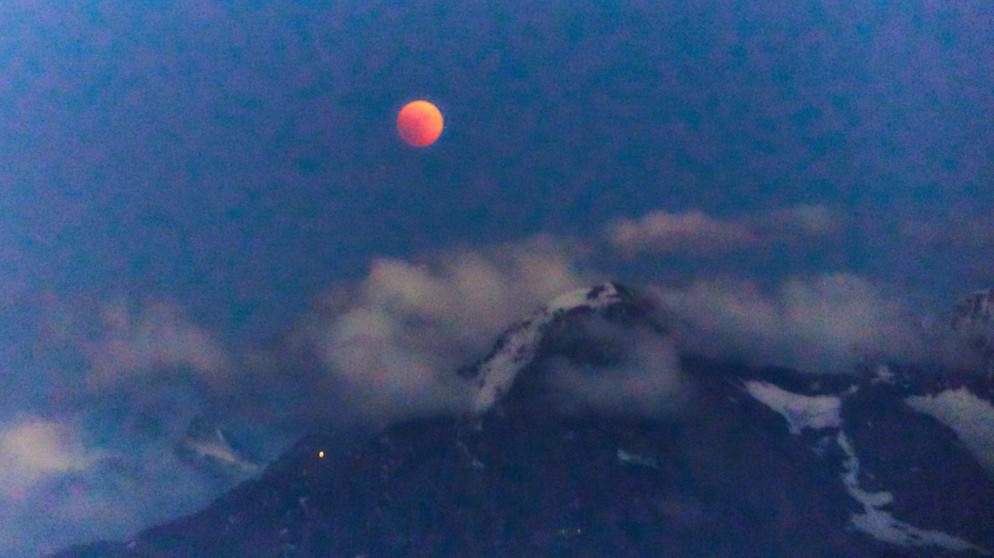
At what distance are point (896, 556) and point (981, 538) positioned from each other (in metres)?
86.7

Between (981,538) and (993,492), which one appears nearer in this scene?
(981,538)

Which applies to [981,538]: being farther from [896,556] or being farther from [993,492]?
[896,556]

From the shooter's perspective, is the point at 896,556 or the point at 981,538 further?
the point at 896,556

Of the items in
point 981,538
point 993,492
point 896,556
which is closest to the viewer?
point 981,538

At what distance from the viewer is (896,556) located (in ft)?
626

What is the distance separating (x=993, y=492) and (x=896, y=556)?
2550 inches

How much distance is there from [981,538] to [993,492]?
1004 inches

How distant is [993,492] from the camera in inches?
5281

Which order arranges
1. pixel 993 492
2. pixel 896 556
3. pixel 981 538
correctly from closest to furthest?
pixel 981 538 < pixel 993 492 < pixel 896 556

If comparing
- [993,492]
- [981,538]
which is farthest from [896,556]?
[981,538]

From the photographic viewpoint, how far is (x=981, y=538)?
11300cm

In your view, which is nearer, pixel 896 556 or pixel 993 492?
pixel 993 492
